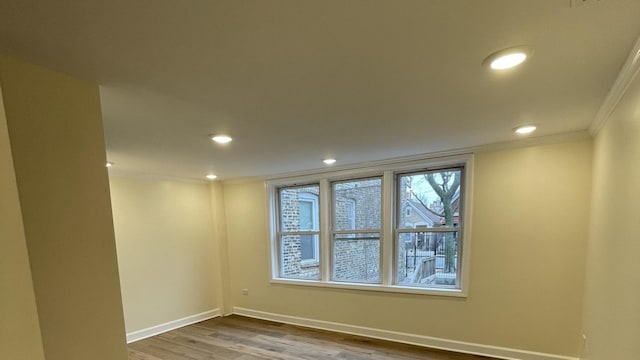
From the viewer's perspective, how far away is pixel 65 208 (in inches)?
47.7

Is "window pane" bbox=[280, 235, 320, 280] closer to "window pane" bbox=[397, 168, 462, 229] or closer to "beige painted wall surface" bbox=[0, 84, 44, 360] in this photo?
"window pane" bbox=[397, 168, 462, 229]

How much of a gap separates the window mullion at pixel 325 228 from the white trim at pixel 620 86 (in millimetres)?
2869

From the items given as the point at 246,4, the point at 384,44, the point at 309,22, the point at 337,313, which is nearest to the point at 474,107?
the point at 384,44

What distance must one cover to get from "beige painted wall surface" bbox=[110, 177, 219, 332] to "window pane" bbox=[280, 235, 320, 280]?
3.98 ft

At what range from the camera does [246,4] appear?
2.87 ft

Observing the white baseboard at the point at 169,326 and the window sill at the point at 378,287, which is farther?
the white baseboard at the point at 169,326

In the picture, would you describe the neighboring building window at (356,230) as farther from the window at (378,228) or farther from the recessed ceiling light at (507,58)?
the recessed ceiling light at (507,58)

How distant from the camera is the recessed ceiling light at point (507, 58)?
1.18 meters

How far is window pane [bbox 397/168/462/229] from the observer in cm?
343

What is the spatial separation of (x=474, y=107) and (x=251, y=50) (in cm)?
143

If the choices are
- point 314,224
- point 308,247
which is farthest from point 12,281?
point 308,247

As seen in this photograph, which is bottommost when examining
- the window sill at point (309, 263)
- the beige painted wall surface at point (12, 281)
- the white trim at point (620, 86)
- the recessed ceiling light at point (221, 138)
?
the window sill at point (309, 263)

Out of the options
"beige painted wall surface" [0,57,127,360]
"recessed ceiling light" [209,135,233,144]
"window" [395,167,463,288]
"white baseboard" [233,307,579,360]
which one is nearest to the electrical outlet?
"beige painted wall surface" [0,57,127,360]

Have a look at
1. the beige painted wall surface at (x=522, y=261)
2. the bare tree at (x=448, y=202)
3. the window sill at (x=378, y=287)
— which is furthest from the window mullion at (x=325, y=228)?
the bare tree at (x=448, y=202)
